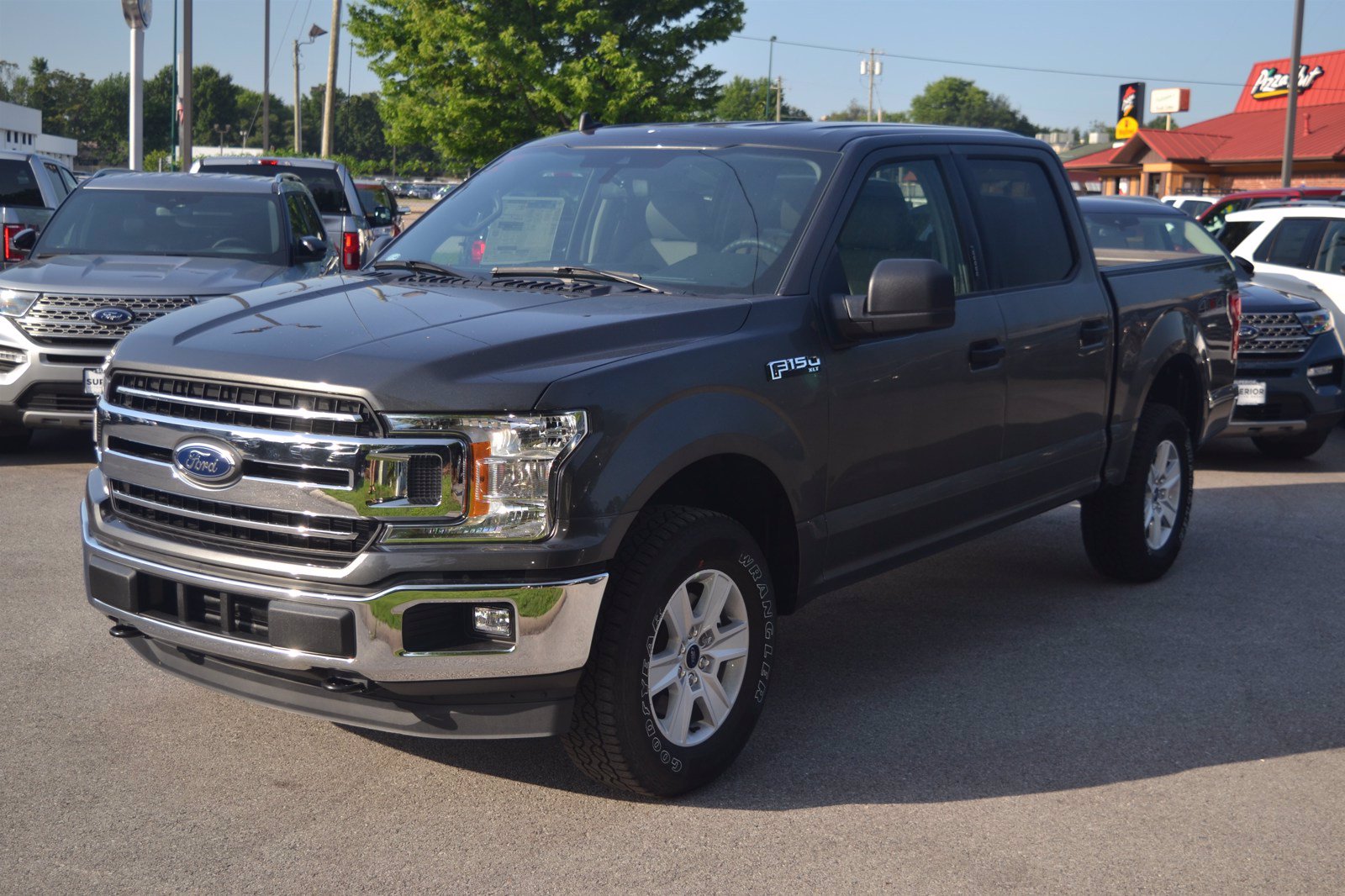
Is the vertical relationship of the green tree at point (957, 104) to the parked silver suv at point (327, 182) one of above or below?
above

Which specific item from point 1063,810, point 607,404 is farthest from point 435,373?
point 1063,810

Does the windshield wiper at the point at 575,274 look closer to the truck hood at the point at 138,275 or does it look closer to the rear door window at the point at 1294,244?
the truck hood at the point at 138,275

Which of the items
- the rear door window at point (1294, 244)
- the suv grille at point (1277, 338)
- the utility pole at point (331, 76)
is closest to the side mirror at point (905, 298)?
the suv grille at point (1277, 338)

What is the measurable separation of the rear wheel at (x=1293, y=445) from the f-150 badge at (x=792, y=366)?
7288mm

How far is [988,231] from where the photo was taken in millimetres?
5516

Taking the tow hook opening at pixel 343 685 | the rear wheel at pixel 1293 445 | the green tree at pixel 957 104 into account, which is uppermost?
the green tree at pixel 957 104

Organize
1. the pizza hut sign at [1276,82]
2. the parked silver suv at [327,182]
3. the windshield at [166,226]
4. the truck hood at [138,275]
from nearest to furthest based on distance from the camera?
the truck hood at [138,275] → the windshield at [166,226] → the parked silver suv at [327,182] → the pizza hut sign at [1276,82]

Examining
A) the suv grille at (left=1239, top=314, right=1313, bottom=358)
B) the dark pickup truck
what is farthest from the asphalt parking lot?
the suv grille at (left=1239, top=314, right=1313, bottom=358)

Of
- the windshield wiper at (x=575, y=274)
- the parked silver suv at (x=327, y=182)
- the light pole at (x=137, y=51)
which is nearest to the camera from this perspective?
the windshield wiper at (x=575, y=274)

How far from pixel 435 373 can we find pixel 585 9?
29144 mm

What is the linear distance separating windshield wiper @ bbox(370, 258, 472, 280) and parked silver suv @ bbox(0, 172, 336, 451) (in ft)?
8.48

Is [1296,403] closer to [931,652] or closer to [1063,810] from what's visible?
[931,652]

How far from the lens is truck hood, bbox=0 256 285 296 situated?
8.96 meters

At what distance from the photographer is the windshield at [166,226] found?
397 inches
